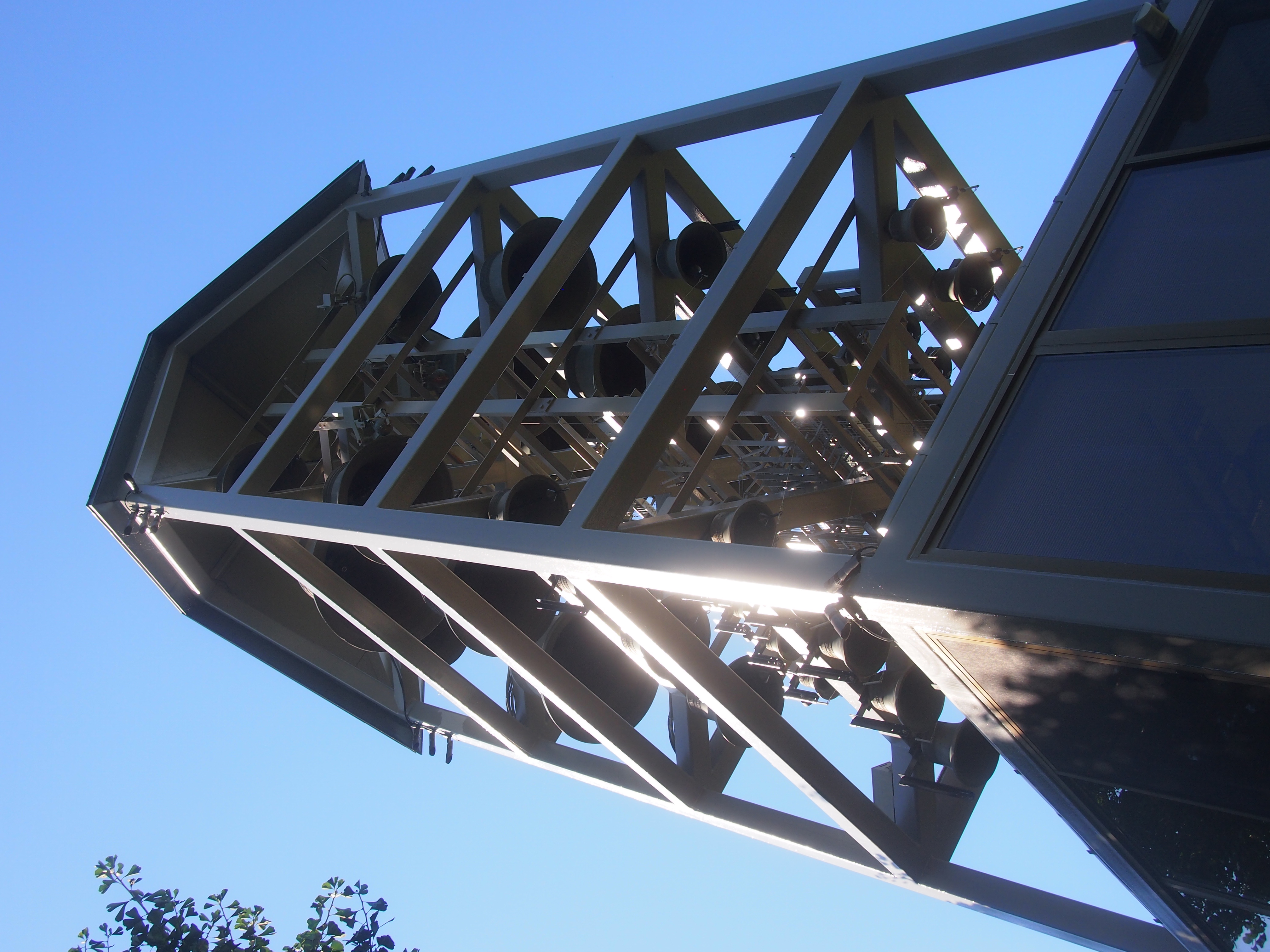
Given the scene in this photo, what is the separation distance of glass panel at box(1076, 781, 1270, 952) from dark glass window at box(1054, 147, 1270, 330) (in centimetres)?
123

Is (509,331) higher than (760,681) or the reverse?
higher

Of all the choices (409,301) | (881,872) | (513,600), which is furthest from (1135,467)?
(409,301)

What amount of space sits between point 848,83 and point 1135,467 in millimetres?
2509

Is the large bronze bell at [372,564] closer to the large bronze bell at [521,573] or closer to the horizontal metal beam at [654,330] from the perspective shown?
the large bronze bell at [521,573]

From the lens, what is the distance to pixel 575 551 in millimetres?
2865

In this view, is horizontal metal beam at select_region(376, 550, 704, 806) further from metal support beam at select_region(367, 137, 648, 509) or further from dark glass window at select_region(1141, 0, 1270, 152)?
dark glass window at select_region(1141, 0, 1270, 152)

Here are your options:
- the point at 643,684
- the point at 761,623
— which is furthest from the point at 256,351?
the point at 761,623

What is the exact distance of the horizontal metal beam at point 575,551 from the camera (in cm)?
229

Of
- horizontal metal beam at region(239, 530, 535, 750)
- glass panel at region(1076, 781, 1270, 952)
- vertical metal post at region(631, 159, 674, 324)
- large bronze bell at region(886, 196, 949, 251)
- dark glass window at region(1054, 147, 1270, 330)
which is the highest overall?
large bronze bell at region(886, 196, 949, 251)

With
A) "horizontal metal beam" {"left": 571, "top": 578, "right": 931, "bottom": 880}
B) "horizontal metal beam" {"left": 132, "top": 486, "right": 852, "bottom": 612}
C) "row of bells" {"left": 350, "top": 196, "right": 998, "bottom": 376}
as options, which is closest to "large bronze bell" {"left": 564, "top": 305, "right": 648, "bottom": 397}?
"row of bells" {"left": 350, "top": 196, "right": 998, "bottom": 376}

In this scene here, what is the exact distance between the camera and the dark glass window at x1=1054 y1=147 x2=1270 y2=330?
2.23 metres

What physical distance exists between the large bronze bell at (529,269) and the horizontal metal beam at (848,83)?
41cm

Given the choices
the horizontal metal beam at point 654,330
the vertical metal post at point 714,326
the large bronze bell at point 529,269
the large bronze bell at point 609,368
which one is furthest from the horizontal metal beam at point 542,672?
the large bronze bell at point 529,269

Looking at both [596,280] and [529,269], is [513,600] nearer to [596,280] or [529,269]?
[529,269]
